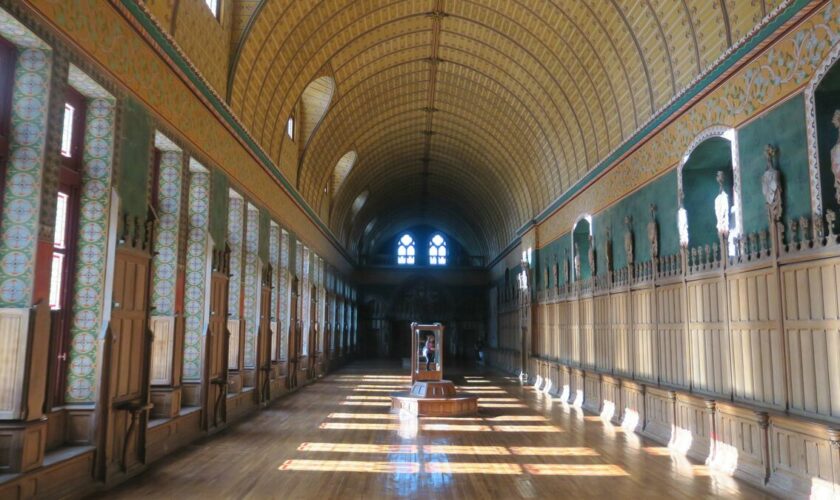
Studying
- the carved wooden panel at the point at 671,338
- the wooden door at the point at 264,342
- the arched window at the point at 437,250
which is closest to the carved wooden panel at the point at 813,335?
the carved wooden panel at the point at 671,338

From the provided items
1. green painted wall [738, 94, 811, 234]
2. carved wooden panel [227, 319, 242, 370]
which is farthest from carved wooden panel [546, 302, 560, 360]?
green painted wall [738, 94, 811, 234]

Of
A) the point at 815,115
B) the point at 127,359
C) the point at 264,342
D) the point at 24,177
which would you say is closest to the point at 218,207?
the point at 127,359

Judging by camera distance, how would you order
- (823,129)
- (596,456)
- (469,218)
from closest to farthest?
(823,129) → (596,456) → (469,218)

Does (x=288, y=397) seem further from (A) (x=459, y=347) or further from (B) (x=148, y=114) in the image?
(A) (x=459, y=347)

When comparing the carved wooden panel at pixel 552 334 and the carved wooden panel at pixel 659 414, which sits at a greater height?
the carved wooden panel at pixel 552 334

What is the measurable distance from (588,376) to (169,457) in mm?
11211

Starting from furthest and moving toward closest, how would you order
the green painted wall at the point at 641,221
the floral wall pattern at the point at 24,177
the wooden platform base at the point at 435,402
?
the wooden platform base at the point at 435,402, the green painted wall at the point at 641,221, the floral wall pattern at the point at 24,177

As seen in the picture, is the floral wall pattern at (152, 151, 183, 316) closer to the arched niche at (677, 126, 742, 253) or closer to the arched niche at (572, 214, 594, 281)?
the arched niche at (677, 126, 742, 253)

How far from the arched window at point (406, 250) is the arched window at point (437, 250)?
4.71ft

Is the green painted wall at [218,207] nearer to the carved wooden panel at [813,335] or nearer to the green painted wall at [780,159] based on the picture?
the green painted wall at [780,159]

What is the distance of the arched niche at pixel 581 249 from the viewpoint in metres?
18.8


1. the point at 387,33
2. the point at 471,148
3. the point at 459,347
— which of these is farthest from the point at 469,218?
the point at 387,33

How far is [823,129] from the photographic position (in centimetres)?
776

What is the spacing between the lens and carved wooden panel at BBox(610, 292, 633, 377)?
46.9 ft
